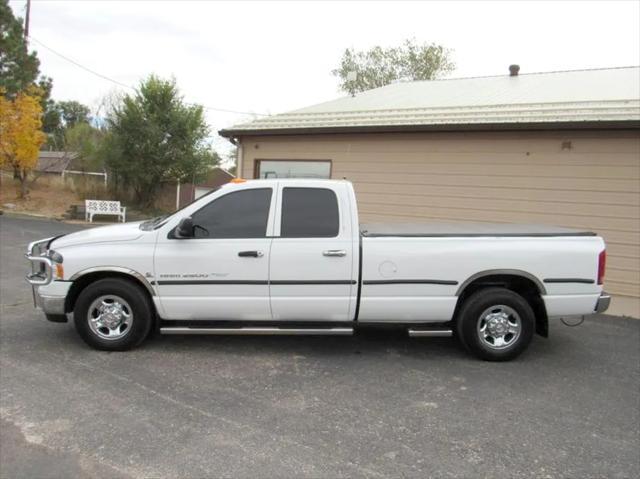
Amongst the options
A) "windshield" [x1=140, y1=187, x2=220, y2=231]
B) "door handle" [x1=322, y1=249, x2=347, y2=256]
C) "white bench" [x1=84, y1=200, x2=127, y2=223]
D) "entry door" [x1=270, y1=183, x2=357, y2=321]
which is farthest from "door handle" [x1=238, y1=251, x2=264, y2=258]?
"white bench" [x1=84, y1=200, x2=127, y2=223]

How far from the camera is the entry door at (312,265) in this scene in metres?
5.07

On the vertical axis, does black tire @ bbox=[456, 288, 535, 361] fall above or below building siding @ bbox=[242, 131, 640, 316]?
below

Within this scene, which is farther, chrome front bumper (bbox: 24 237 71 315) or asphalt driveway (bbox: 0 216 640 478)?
chrome front bumper (bbox: 24 237 71 315)

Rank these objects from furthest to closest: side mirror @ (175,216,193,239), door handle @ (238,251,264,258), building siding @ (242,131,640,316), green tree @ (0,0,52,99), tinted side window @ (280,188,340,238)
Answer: green tree @ (0,0,52,99) < building siding @ (242,131,640,316) < tinted side window @ (280,188,340,238) < door handle @ (238,251,264,258) < side mirror @ (175,216,193,239)

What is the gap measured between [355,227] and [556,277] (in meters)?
2.14

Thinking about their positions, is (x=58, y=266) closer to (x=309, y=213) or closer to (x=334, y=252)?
(x=309, y=213)

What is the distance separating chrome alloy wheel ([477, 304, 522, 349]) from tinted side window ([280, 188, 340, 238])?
5.96ft

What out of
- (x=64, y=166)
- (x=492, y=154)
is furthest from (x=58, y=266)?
(x=64, y=166)

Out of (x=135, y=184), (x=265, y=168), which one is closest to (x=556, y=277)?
(x=265, y=168)

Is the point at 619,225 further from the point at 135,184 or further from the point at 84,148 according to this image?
the point at 84,148

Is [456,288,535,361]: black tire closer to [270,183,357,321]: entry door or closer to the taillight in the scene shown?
the taillight

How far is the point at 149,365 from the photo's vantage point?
4863mm

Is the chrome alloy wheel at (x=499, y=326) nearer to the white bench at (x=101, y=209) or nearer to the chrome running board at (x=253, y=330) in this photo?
the chrome running board at (x=253, y=330)

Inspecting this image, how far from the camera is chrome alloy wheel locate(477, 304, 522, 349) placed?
5.20 metres
